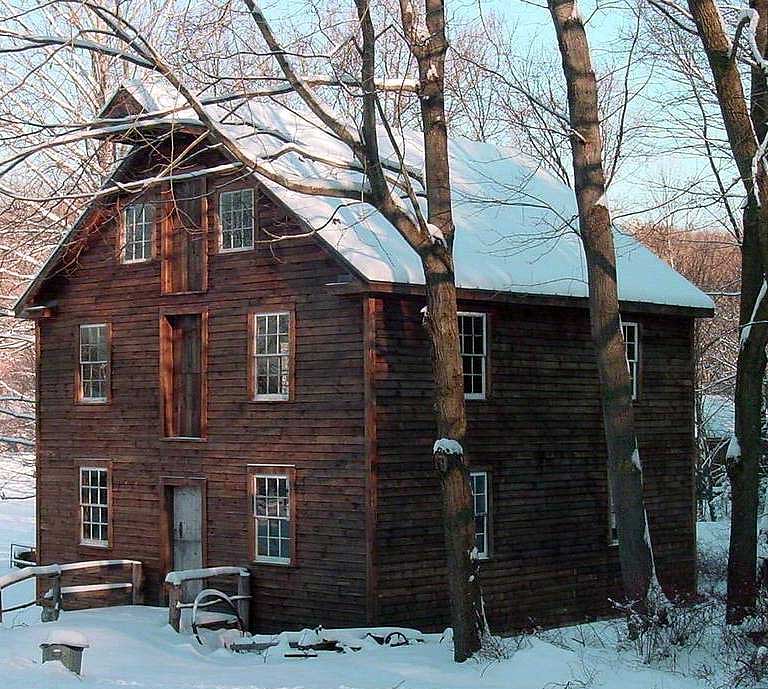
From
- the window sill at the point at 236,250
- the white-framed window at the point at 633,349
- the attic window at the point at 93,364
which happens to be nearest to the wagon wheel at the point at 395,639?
the window sill at the point at 236,250

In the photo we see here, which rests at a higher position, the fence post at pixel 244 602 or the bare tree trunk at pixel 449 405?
the bare tree trunk at pixel 449 405

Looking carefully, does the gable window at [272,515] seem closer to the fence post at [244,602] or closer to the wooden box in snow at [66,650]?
the fence post at [244,602]

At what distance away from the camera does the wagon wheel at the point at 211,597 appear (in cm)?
1849

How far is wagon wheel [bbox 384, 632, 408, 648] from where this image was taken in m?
17.2

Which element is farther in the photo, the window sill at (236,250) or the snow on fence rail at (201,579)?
the window sill at (236,250)

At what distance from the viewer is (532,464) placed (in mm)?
21219

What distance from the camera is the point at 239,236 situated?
20.9m

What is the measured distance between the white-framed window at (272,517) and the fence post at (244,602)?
41 cm

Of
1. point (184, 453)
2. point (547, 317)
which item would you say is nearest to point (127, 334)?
point (184, 453)

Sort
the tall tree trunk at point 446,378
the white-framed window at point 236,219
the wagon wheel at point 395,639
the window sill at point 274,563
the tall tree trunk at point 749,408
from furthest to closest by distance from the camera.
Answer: the white-framed window at point 236,219
the window sill at point 274,563
the wagon wheel at point 395,639
the tall tree trunk at point 749,408
the tall tree trunk at point 446,378

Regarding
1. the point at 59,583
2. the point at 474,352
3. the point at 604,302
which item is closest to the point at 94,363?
the point at 59,583

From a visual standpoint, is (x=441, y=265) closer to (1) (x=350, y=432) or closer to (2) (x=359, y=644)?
(1) (x=350, y=432)

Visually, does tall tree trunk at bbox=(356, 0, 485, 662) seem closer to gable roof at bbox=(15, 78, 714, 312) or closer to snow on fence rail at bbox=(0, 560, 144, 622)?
gable roof at bbox=(15, 78, 714, 312)

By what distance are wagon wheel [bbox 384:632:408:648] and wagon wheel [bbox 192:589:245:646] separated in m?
2.59
